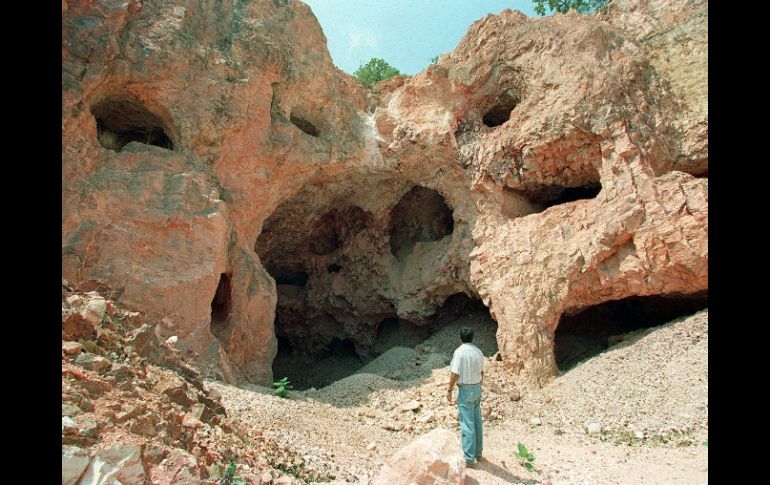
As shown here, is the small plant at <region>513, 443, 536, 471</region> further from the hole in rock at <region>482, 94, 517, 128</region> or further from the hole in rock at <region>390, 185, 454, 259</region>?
the hole in rock at <region>482, 94, 517, 128</region>

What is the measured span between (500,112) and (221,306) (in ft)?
24.6

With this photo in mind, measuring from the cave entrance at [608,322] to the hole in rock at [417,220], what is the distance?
384 centimetres

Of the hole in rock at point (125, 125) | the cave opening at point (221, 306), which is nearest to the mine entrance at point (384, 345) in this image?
the cave opening at point (221, 306)

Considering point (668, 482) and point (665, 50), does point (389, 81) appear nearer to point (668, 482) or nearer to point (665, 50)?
point (665, 50)

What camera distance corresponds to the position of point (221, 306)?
830cm

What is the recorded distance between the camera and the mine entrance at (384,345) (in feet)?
32.2

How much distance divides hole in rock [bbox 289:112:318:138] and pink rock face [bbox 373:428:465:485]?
809 cm

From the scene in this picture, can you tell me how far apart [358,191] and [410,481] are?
8.48 metres

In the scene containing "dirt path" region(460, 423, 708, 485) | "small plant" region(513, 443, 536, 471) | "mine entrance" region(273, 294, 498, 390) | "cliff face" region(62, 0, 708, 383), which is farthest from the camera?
"mine entrance" region(273, 294, 498, 390)

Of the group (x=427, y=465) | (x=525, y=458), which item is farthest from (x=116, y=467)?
(x=525, y=458)

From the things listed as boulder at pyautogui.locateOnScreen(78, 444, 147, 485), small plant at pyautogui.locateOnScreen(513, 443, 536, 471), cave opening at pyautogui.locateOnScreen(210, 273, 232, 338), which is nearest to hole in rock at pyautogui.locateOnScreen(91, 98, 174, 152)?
cave opening at pyautogui.locateOnScreen(210, 273, 232, 338)

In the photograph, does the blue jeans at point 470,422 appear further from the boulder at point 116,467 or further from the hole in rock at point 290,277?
the hole in rock at point 290,277

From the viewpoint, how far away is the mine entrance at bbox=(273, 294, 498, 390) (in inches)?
387

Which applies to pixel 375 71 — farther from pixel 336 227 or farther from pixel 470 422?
pixel 470 422
